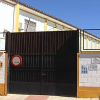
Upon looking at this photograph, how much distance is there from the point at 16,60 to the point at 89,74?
3517mm

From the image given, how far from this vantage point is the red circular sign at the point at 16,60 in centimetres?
953

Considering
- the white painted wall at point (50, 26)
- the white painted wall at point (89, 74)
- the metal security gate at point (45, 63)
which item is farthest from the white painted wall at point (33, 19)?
the white painted wall at point (89, 74)

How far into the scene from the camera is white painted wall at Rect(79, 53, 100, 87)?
8683mm

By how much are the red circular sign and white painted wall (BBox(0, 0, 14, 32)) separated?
299 centimetres

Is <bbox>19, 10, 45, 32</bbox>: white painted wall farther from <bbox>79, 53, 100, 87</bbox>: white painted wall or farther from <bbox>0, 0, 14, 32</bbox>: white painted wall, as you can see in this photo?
<bbox>79, 53, 100, 87</bbox>: white painted wall

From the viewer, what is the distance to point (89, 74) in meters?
8.73

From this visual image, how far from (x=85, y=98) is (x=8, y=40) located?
178 inches

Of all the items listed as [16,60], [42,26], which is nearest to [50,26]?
[42,26]

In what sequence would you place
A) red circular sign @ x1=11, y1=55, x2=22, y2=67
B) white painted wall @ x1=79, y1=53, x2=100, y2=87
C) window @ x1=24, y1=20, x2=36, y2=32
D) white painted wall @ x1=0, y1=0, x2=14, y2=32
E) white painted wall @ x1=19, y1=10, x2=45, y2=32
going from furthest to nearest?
1. window @ x1=24, y1=20, x2=36, y2=32
2. white painted wall @ x1=19, y1=10, x2=45, y2=32
3. white painted wall @ x1=0, y1=0, x2=14, y2=32
4. red circular sign @ x1=11, y1=55, x2=22, y2=67
5. white painted wall @ x1=79, y1=53, x2=100, y2=87

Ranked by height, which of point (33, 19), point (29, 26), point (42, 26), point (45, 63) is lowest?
point (45, 63)

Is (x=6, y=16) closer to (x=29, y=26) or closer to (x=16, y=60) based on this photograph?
(x=29, y=26)

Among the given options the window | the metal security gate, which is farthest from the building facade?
the metal security gate

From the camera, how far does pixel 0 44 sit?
32.3 feet

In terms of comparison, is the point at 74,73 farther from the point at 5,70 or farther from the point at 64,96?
the point at 5,70
